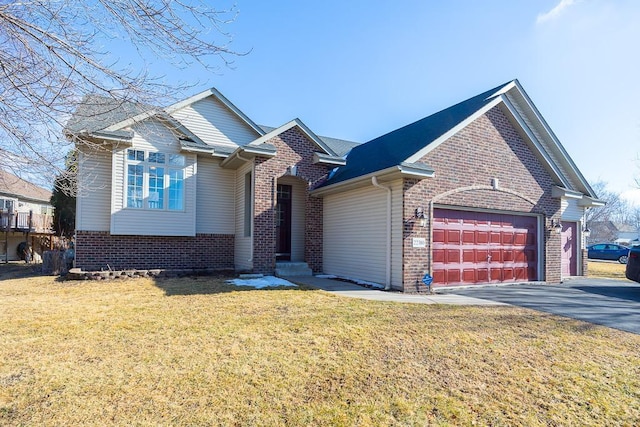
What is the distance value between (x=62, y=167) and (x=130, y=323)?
2755 mm

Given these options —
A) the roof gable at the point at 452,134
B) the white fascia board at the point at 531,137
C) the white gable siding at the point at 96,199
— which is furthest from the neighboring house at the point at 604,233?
the white gable siding at the point at 96,199

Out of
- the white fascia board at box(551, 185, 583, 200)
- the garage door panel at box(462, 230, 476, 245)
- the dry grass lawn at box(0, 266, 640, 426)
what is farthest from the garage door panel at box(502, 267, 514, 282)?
the dry grass lawn at box(0, 266, 640, 426)

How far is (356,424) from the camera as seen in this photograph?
3.19 meters

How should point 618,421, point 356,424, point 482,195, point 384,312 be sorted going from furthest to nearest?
point 482,195 < point 384,312 < point 618,421 < point 356,424

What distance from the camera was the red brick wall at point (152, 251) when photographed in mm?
11391

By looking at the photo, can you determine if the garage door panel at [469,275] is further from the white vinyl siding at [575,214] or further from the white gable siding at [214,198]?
the white gable siding at [214,198]

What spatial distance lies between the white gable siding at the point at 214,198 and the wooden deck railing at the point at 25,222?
1304cm

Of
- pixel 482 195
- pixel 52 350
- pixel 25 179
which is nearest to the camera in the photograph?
pixel 52 350

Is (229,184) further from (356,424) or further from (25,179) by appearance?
(356,424)

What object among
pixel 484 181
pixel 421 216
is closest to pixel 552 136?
pixel 484 181

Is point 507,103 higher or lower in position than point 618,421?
higher

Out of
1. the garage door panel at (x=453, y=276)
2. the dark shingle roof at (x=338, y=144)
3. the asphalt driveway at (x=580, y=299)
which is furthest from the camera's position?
the dark shingle roof at (x=338, y=144)

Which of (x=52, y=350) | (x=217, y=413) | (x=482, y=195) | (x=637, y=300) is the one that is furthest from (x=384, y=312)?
(x=637, y=300)

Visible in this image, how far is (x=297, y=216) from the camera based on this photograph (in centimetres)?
1337
